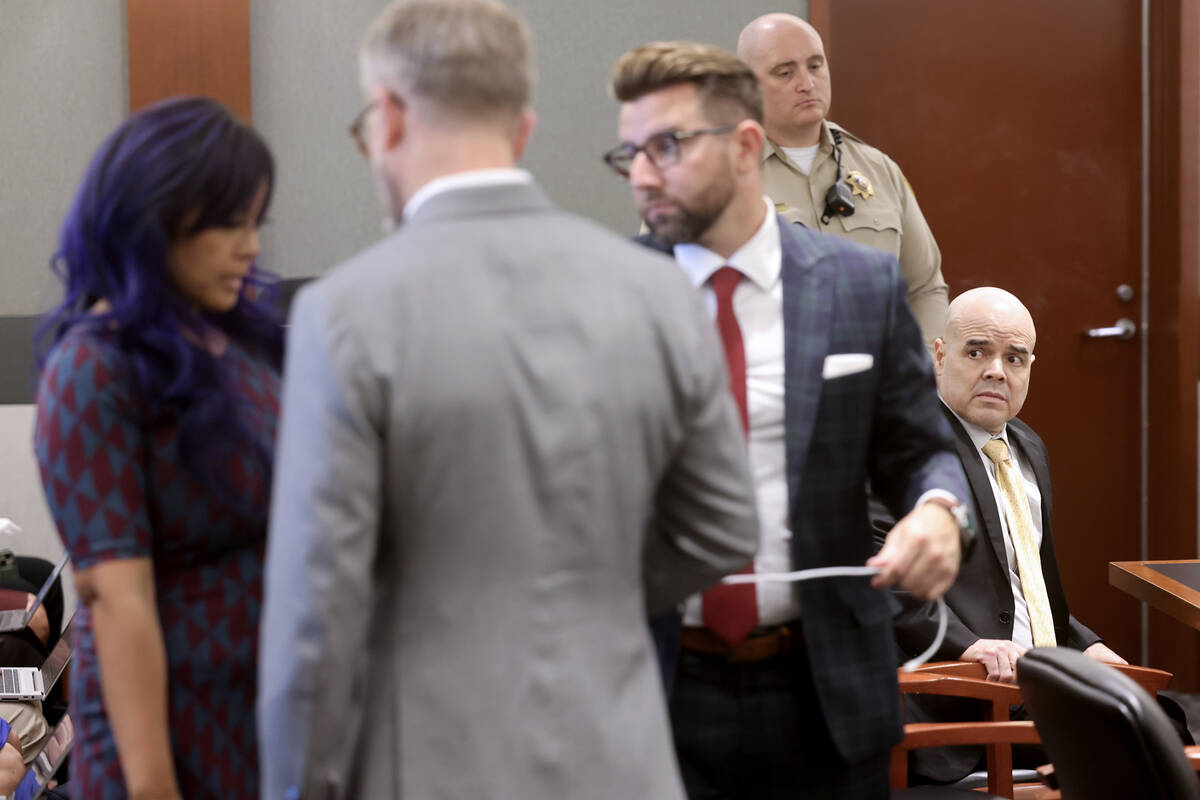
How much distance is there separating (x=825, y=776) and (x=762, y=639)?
0.65ft

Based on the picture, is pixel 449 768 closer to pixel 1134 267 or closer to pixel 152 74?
pixel 152 74

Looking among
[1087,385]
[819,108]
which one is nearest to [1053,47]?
[1087,385]

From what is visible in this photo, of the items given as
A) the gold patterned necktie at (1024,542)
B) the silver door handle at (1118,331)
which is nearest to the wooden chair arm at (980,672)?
the gold patterned necktie at (1024,542)

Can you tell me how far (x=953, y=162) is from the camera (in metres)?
4.44

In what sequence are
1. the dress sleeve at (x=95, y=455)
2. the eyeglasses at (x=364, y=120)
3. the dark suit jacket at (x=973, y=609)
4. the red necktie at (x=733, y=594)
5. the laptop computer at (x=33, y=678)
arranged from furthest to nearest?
the laptop computer at (x=33, y=678) → the dark suit jacket at (x=973, y=609) → the red necktie at (x=733, y=594) → the dress sleeve at (x=95, y=455) → the eyeglasses at (x=364, y=120)

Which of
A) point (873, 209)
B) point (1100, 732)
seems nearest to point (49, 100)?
point (873, 209)

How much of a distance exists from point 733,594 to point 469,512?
1.99 feet

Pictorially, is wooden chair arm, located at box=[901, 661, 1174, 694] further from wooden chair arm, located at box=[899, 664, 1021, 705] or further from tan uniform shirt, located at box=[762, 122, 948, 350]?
tan uniform shirt, located at box=[762, 122, 948, 350]

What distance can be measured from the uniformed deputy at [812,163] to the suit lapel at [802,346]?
5.22ft

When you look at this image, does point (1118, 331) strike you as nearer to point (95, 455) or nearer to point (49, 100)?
point (49, 100)

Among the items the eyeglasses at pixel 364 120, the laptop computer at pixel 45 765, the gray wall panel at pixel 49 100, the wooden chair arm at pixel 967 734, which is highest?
the gray wall panel at pixel 49 100

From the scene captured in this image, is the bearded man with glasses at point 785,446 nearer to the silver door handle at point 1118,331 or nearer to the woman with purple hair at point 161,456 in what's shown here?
the woman with purple hair at point 161,456

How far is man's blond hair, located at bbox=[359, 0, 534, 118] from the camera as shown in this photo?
1.20 metres

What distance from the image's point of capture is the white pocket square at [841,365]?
5.49 ft
